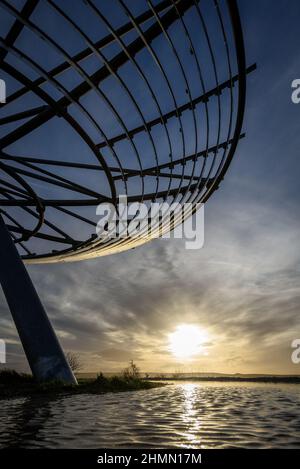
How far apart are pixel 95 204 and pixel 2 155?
2.89 m

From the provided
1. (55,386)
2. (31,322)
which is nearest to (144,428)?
(55,386)

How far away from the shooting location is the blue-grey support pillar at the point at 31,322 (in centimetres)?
880

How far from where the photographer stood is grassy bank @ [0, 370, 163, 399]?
7680 millimetres

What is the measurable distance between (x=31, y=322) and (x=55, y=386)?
179cm

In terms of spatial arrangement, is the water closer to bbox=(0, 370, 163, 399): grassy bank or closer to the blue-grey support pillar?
bbox=(0, 370, 163, 399): grassy bank

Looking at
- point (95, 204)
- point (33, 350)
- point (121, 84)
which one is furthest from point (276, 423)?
point (95, 204)

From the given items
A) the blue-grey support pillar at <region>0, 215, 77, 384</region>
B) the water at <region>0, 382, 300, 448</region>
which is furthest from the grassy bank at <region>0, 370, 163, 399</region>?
the water at <region>0, 382, 300, 448</region>

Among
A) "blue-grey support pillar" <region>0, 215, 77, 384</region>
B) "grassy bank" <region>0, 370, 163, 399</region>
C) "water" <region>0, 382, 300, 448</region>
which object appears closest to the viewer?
"water" <region>0, 382, 300, 448</region>

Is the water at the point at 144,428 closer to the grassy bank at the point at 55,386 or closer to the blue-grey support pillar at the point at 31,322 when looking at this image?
the grassy bank at the point at 55,386

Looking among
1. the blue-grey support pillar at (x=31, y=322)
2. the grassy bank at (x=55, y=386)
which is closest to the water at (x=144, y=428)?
the grassy bank at (x=55, y=386)

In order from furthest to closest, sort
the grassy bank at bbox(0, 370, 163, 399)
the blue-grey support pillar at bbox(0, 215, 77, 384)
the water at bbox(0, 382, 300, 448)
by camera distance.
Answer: the blue-grey support pillar at bbox(0, 215, 77, 384) → the grassy bank at bbox(0, 370, 163, 399) → the water at bbox(0, 382, 300, 448)

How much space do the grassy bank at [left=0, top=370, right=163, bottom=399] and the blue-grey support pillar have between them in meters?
0.41

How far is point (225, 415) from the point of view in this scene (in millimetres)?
4742
